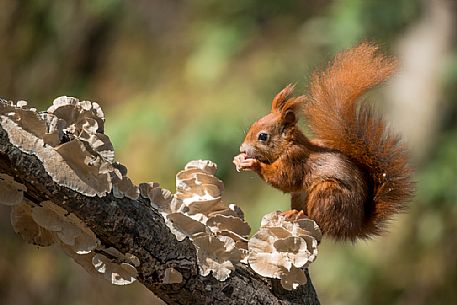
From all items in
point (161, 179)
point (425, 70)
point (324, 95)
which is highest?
point (425, 70)

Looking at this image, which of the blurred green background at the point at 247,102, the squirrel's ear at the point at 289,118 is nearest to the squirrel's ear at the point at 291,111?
the squirrel's ear at the point at 289,118

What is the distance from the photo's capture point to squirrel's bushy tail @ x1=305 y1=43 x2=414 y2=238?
1432mm

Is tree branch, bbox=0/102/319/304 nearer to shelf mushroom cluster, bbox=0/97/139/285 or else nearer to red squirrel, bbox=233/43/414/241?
shelf mushroom cluster, bbox=0/97/139/285

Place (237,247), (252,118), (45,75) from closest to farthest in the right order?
(237,247) < (252,118) < (45,75)

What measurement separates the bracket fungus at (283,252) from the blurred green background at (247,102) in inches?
69.8

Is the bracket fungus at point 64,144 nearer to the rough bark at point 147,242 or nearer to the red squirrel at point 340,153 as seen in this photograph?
the rough bark at point 147,242

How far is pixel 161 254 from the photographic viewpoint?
1094 mm

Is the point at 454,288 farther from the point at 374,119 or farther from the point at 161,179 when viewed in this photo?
the point at 374,119

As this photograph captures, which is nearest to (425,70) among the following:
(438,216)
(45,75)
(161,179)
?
(438,216)

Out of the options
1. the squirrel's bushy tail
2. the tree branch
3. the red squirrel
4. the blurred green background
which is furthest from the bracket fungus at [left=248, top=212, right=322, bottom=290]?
the blurred green background

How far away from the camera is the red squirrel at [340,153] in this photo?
137 centimetres

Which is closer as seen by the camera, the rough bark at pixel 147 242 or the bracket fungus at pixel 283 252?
the rough bark at pixel 147 242

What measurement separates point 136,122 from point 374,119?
1.85 m

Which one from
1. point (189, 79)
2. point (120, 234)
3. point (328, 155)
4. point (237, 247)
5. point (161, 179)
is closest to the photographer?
point (120, 234)
